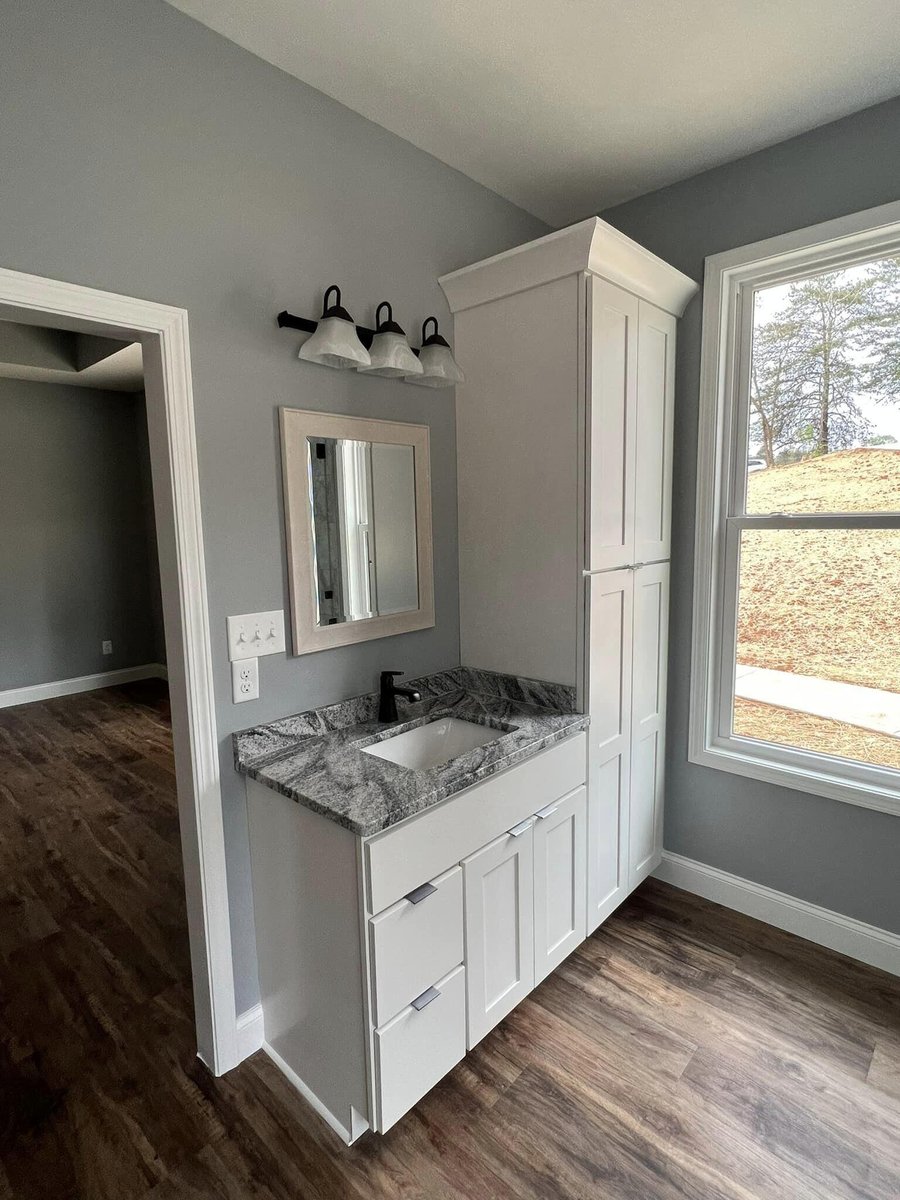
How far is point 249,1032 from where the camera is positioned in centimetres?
176

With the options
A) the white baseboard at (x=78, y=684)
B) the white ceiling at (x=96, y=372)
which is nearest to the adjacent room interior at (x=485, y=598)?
the white ceiling at (x=96, y=372)

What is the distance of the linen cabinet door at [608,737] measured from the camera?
2.02 m

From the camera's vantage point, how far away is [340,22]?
1507mm

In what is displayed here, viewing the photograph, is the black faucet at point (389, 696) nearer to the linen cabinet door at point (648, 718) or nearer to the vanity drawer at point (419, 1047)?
the vanity drawer at point (419, 1047)

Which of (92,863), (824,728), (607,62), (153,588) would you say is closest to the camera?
(607,62)

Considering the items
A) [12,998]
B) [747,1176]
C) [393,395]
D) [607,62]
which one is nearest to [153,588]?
[12,998]

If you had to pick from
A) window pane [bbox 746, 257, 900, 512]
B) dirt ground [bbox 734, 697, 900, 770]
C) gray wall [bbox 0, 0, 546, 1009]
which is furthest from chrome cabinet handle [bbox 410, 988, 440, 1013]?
window pane [bbox 746, 257, 900, 512]

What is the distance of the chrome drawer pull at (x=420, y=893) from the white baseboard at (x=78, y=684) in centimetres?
393

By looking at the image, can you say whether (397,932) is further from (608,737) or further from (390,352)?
(390,352)

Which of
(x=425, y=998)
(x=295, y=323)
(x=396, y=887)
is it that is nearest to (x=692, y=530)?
(x=295, y=323)

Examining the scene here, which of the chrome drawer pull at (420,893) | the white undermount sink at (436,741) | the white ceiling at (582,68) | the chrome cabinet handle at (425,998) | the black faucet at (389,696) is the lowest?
the chrome cabinet handle at (425,998)

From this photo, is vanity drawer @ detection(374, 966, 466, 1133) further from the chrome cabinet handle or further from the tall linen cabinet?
the tall linen cabinet

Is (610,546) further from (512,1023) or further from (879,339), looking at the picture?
(512,1023)

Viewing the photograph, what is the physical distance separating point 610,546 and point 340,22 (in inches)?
61.3
